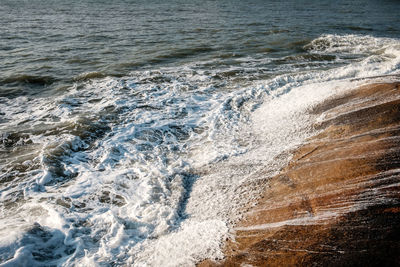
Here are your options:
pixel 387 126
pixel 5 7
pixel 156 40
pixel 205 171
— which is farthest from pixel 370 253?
pixel 5 7

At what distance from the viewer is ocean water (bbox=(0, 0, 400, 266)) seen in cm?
362

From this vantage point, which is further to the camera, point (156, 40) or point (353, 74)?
point (156, 40)

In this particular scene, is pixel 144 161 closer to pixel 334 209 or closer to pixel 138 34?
pixel 334 209

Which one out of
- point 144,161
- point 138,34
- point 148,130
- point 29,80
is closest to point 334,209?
point 144,161

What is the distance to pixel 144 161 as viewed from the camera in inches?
208

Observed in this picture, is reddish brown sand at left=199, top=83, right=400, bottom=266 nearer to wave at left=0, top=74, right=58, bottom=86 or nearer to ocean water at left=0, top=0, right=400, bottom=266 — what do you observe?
ocean water at left=0, top=0, right=400, bottom=266

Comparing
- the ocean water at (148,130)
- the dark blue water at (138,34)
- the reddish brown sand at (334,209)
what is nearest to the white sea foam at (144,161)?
the ocean water at (148,130)

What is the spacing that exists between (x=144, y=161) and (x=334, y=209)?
3392 millimetres

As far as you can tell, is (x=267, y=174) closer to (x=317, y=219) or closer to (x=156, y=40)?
(x=317, y=219)

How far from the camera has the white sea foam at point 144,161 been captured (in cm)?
350

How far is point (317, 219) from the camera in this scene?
2.90 meters

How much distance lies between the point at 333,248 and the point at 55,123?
6316mm

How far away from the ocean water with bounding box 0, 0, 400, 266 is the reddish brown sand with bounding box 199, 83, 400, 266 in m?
0.34

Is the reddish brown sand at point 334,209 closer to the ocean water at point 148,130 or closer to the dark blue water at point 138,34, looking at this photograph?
the ocean water at point 148,130
